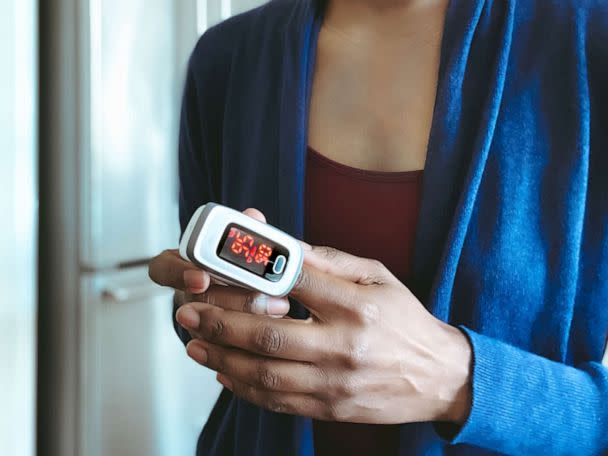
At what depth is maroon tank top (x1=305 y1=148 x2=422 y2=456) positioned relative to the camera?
581mm

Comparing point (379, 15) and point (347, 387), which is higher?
point (379, 15)

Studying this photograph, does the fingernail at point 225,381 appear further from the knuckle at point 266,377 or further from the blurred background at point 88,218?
the blurred background at point 88,218

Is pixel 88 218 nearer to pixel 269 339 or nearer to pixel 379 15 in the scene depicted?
pixel 379 15

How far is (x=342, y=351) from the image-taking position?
1.44 feet

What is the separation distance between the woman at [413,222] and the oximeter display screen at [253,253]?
0.09 ft

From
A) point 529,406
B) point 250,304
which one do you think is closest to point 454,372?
Answer: point 529,406

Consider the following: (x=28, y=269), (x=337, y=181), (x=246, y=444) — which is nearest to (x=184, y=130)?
(x=337, y=181)

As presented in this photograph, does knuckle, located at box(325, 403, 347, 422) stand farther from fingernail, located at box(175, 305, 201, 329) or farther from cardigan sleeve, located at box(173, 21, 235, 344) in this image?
cardigan sleeve, located at box(173, 21, 235, 344)

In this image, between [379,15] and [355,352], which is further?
[379,15]

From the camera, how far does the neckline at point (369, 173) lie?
579 mm

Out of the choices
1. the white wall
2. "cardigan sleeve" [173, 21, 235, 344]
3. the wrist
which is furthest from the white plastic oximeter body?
the white wall

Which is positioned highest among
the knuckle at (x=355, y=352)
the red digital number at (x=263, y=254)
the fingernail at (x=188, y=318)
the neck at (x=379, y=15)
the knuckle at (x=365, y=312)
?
the neck at (x=379, y=15)

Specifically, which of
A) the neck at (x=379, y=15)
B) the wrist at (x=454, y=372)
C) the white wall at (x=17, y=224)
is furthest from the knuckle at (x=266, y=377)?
the white wall at (x=17, y=224)

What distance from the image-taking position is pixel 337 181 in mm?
607
